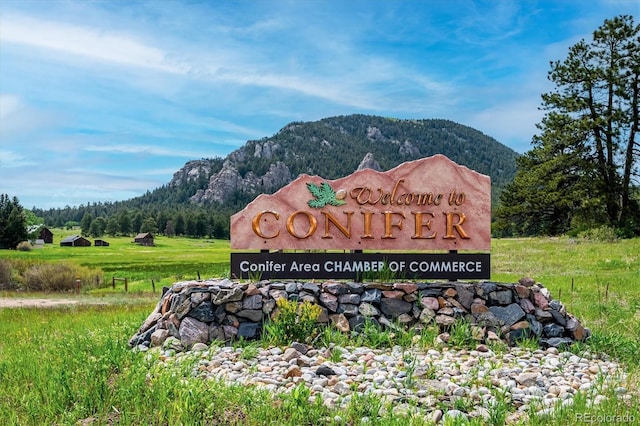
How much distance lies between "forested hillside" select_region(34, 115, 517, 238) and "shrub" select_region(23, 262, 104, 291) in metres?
63.1

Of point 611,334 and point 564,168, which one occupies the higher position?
point 564,168

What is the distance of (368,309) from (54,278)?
26.3 meters

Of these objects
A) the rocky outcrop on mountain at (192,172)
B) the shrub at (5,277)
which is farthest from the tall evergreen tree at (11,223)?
the rocky outcrop on mountain at (192,172)

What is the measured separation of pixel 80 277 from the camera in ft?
101

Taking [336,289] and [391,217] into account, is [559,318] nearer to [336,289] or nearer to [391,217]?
[391,217]

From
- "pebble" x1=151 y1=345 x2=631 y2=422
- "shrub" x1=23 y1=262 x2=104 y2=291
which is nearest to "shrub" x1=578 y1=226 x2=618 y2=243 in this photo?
"pebble" x1=151 y1=345 x2=631 y2=422

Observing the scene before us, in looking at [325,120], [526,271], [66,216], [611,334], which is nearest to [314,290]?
[611,334]

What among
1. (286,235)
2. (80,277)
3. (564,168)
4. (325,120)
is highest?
(325,120)

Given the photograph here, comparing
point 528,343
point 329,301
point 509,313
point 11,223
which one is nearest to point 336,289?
point 329,301

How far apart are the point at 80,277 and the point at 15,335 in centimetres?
2064

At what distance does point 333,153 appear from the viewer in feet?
432

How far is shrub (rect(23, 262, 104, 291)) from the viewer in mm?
30078

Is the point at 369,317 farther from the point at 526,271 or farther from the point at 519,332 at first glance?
the point at 526,271

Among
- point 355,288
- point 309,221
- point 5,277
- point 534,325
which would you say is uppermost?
point 309,221
